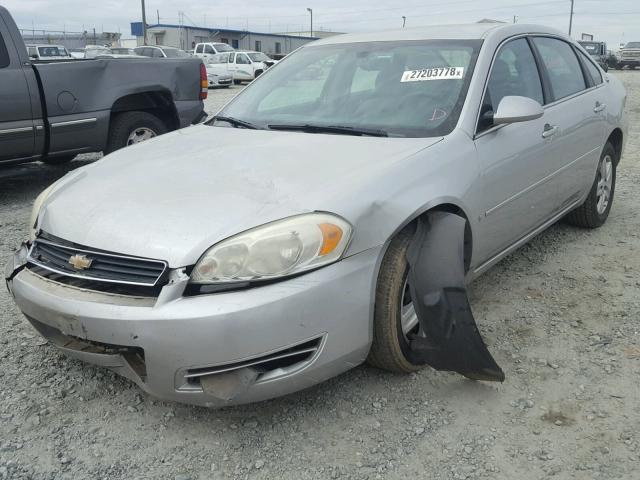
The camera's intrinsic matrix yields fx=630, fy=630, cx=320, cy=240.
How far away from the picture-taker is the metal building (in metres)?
54.2

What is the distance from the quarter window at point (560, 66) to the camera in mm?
4090

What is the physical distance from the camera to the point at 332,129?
3260mm

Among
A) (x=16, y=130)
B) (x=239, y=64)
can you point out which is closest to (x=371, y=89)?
(x=16, y=130)

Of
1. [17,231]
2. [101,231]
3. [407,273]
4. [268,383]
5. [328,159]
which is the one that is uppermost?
[328,159]

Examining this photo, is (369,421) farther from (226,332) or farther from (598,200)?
(598,200)

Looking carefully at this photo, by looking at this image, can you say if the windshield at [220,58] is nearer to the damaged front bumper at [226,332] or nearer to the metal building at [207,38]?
the metal building at [207,38]

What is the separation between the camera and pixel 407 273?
2.65m

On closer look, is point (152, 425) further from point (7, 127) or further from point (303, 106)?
point (7, 127)

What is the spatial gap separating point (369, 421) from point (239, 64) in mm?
28269

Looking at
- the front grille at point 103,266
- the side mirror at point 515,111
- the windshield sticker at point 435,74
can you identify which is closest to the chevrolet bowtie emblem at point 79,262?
the front grille at point 103,266

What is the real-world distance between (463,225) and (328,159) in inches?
26.2

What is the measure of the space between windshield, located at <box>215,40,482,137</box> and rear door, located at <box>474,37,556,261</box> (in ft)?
0.68

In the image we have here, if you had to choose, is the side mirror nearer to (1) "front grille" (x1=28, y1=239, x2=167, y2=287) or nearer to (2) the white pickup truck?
(1) "front grille" (x1=28, y1=239, x2=167, y2=287)

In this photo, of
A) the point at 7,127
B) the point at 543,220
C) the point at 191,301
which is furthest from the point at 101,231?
the point at 7,127
